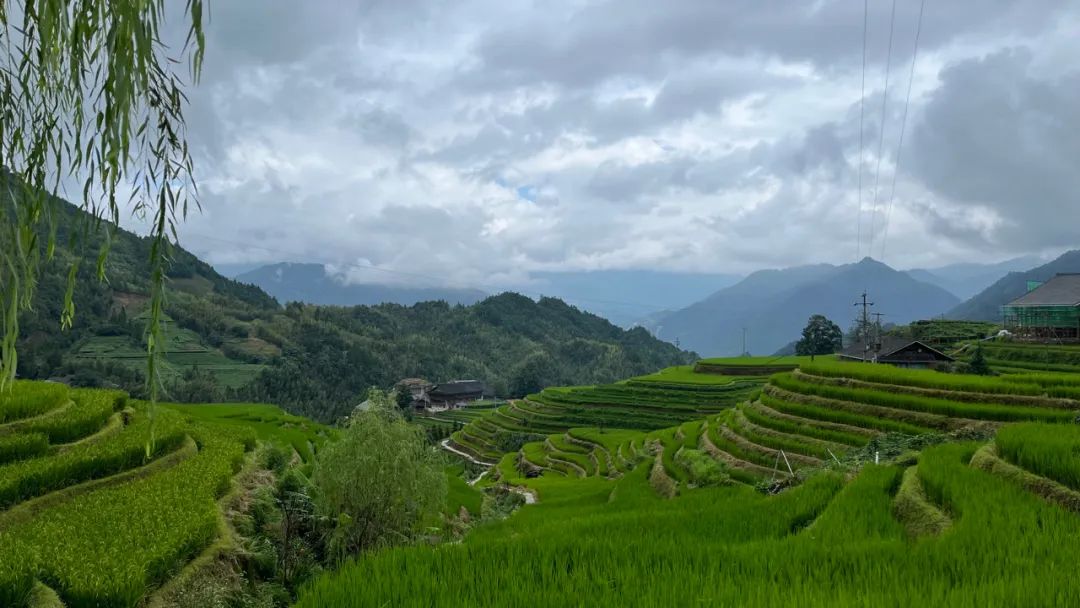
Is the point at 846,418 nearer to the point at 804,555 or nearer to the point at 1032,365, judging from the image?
the point at 804,555

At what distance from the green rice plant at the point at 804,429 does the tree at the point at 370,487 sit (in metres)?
15.8

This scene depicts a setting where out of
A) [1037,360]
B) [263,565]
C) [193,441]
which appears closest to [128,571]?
[263,565]

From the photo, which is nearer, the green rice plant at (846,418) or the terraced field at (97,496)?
the terraced field at (97,496)

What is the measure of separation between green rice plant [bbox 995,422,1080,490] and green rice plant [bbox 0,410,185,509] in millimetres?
16381

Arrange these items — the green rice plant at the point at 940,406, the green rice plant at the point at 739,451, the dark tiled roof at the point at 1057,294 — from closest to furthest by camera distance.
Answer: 1. the green rice plant at the point at 940,406
2. the green rice plant at the point at 739,451
3. the dark tiled roof at the point at 1057,294

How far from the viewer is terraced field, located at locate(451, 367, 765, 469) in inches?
2687

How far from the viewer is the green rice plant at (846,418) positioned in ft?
72.9

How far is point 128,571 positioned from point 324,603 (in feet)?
18.1

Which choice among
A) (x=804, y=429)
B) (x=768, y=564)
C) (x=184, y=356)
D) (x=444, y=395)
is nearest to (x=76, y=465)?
(x=768, y=564)

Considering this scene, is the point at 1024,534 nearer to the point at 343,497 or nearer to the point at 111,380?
the point at 343,497

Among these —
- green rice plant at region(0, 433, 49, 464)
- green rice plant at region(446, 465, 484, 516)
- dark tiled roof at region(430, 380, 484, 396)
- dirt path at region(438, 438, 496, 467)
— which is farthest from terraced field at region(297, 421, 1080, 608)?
dark tiled roof at region(430, 380, 484, 396)

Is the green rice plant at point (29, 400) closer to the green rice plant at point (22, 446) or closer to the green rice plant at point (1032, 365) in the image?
the green rice plant at point (22, 446)

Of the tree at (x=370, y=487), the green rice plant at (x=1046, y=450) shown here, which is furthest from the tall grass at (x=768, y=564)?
the tree at (x=370, y=487)

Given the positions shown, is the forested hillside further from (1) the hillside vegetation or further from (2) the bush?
(1) the hillside vegetation
